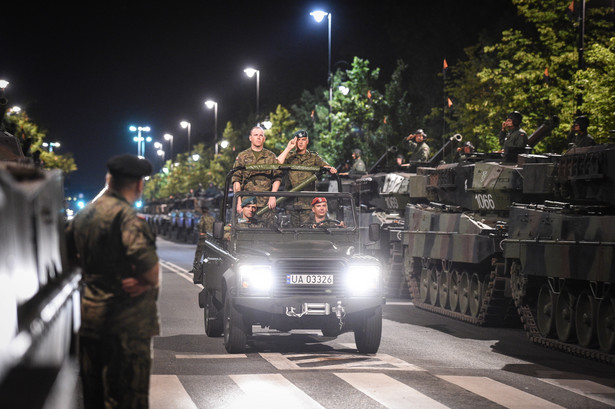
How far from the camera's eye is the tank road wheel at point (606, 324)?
14.1 meters

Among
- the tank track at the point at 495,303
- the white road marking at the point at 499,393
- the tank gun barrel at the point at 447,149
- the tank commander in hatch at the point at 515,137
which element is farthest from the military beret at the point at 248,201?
the tank gun barrel at the point at 447,149

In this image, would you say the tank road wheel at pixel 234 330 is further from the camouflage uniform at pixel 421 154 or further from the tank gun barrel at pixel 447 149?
the camouflage uniform at pixel 421 154

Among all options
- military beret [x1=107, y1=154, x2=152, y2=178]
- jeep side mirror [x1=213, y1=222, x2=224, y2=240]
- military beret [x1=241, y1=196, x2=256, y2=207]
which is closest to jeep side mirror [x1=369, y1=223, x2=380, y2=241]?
military beret [x1=241, y1=196, x2=256, y2=207]

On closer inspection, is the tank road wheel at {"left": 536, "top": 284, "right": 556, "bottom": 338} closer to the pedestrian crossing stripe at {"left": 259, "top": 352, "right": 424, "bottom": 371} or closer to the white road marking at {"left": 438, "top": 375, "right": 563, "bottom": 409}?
the pedestrian crossing stripe at {"left": 259, "top": 352, "right": 424, "bottom": 371}

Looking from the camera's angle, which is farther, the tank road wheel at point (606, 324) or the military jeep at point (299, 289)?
the tank road wheel at point (606, 324)

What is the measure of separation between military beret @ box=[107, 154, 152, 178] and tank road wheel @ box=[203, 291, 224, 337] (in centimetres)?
851

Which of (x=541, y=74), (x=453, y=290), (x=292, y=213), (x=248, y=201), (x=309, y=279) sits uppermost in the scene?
(x=541, y=74)

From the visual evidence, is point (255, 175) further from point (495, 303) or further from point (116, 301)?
point (116, 301)

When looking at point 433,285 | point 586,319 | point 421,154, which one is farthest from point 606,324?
point 421,154

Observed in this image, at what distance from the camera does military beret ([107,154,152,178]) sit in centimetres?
674

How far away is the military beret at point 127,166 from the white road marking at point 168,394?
3.41 meters

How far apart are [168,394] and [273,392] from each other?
0.93 m

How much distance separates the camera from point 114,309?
6539mm

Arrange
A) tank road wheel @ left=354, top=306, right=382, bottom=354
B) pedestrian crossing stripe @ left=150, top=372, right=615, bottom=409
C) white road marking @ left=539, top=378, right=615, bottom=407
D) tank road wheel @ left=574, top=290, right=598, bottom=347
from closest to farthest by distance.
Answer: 1. pedestrian crossing stripe @ left=150, top=372, right=615, bottom=409
2. white road marking @ left=539, top=378, right=615, bottom=407
3. tank road wheel @ left=354, top=306, right=382, bottom=354
4. tank road wheel @ left=574, top=290, right=598, bottom=347
